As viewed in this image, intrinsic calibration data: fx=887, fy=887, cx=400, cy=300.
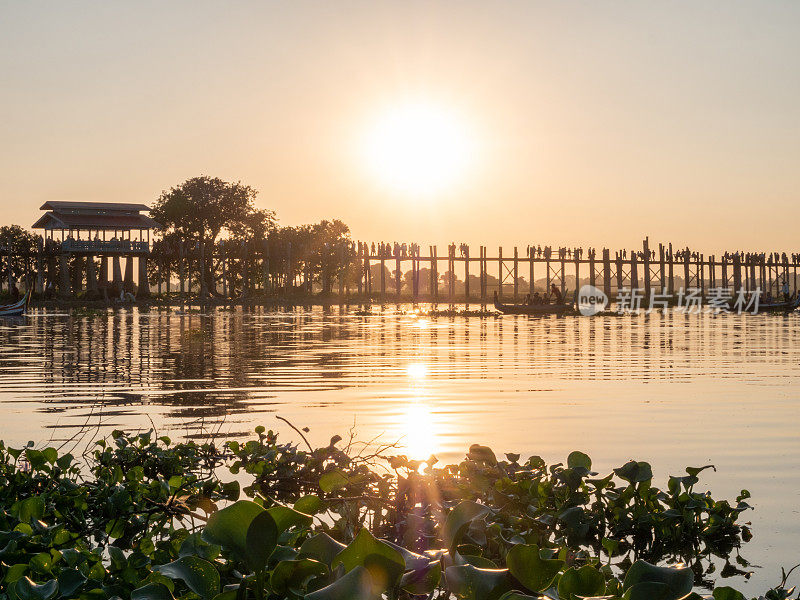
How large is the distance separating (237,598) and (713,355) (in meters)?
21.9

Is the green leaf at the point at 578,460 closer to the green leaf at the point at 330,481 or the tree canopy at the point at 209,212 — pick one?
the green leaf at the point at 330,481

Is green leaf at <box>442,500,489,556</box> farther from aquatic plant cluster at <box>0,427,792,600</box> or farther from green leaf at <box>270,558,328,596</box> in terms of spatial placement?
green leaf at <box>270,558,328,596</box>

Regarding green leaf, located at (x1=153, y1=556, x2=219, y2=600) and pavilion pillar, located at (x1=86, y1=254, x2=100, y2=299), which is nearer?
green leaf, located at (x1=153, y1=556, x2=219, y2=600)

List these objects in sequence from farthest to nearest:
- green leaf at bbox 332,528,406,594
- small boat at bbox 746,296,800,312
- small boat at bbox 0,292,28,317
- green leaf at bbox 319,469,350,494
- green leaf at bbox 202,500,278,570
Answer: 1. small boat at bbox 746,296,800,312
2. small boat at bbox 0,292,28,317
3. green leaf at bbox 319,469,350,494
4. green leaf at bbox 202,500,278,570
5. green leaf at bbox 332,528,406,594

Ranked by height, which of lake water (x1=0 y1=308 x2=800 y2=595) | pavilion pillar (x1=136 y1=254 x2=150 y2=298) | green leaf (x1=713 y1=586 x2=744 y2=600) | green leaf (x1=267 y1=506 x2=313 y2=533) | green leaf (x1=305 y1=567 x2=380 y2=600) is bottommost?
lake water (x1=0 y1=308 x2=800 y2=595)

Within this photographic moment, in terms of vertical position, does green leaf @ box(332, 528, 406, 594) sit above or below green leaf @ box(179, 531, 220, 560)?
above

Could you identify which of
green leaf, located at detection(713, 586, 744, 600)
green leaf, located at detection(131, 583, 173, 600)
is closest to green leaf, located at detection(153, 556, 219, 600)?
green leaf, located at detection(131, 583, 173, 600)

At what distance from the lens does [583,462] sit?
6.01 m

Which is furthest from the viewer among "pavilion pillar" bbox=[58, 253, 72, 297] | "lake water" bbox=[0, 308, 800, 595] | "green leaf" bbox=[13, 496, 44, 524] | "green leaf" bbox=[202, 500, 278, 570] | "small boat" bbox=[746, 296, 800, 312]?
"small boat" bbox=[746, 296, 800, 312]

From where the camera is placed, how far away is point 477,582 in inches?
93.5

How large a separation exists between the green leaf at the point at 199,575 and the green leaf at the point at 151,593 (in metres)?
0.11

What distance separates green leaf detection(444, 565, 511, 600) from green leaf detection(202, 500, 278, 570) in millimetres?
Answer: 519

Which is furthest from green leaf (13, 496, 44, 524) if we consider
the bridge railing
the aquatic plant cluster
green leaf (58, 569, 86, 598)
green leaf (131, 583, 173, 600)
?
the bridge railing

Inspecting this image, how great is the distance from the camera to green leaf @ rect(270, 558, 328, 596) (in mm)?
2555
